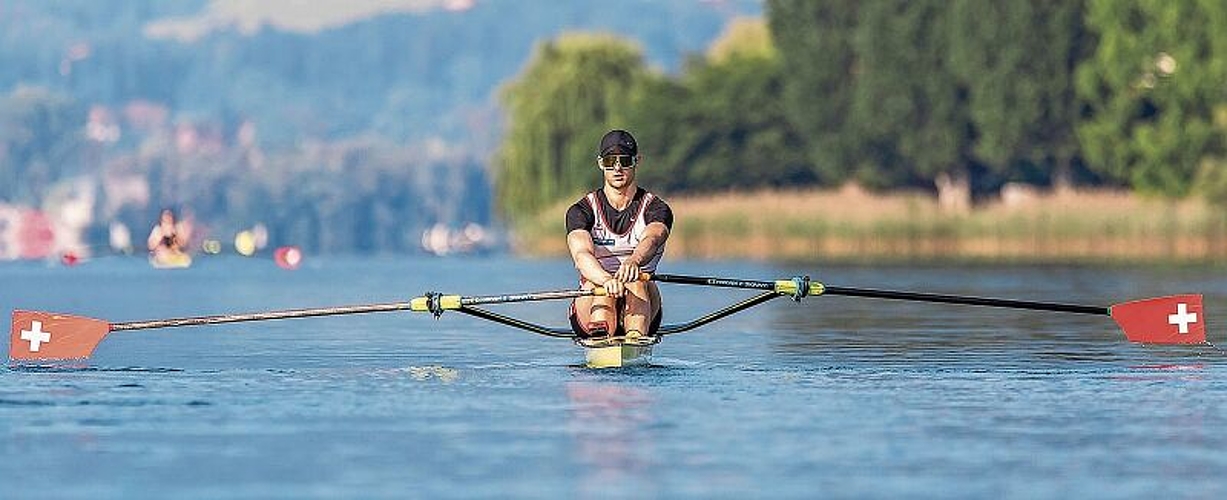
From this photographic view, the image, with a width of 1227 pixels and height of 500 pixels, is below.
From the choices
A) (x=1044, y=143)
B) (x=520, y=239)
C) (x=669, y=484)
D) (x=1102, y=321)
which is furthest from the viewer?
(x=520, y=239)

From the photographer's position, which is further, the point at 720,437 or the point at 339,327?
the point at 339,327

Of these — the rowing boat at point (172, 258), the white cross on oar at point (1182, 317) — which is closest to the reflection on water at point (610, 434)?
the white cross on oar at point (1182, 317)

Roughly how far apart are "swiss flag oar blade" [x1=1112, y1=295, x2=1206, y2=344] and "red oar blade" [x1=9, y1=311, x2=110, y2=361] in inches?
342

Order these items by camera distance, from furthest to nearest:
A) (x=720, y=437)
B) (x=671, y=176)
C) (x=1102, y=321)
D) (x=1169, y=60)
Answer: (x=671, y=176)
(x=1169, y=60)
(x=1102, y=321)
(x=720, y=437)

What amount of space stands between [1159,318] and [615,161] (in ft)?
18.5

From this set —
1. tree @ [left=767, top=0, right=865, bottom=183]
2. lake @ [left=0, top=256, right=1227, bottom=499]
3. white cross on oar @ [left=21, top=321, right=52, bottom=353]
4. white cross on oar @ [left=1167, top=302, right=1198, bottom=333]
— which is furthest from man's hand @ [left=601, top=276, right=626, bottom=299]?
tree @ [left=767, top=0, right=865, bottom=183]

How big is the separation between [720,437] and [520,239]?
90015mm

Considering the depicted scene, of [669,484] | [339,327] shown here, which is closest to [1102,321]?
[339,327]

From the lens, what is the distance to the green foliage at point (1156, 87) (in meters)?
88.3

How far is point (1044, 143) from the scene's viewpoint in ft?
330

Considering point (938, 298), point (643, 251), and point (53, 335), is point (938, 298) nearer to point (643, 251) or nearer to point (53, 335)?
point (643, 251)

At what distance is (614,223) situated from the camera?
2505 cm

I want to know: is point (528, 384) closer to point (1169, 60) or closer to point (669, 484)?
point (669, 484)

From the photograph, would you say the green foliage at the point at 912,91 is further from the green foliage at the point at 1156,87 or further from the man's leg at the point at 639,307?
the man's leg at the point at 639,307
